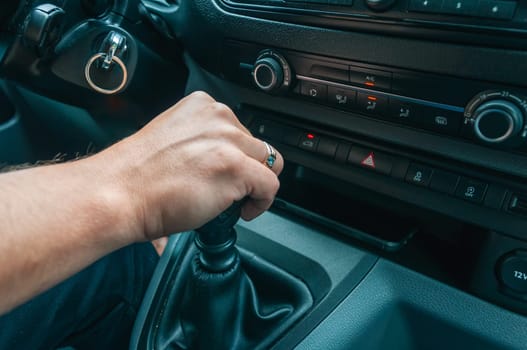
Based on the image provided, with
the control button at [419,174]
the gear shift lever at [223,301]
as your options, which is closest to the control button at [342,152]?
the control button at [419,174]

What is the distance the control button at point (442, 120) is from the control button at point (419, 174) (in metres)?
0.07

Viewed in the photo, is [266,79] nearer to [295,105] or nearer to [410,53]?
→ [295,105]

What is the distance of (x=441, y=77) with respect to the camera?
614mm

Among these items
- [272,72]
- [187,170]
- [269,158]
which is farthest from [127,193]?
[272,72]

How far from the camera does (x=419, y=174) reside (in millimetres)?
697

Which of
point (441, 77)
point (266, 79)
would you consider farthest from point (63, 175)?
point (441, 77)

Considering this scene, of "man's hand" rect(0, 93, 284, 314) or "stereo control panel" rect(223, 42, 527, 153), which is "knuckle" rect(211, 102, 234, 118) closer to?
"man's hand" rect(0, 93, 284, 314)

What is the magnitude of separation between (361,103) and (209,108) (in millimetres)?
248

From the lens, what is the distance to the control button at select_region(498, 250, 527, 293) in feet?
2.10

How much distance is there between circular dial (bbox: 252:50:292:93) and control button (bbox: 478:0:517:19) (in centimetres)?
29

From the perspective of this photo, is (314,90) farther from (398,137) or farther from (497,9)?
(497,9)

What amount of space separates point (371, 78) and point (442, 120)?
0.11 m

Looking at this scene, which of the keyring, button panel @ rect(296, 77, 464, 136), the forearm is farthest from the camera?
the keyring

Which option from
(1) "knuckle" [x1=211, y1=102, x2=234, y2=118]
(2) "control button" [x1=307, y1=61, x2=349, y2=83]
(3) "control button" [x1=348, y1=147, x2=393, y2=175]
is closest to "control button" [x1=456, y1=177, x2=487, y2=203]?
(3) "control button" [x1=348, y1=147, x2=393, y2=175]
